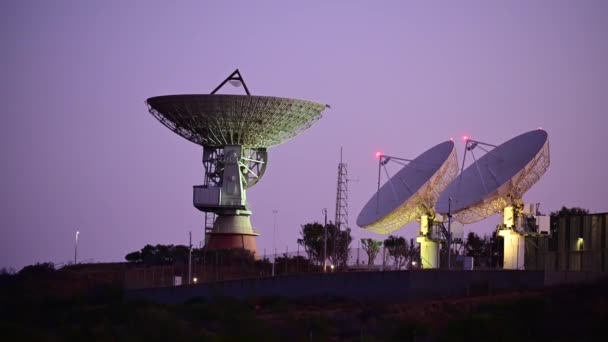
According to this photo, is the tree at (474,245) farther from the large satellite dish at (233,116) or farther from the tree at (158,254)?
the large satellite dish at (233,116)

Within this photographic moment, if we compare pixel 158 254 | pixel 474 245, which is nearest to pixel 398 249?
pixel 474 245

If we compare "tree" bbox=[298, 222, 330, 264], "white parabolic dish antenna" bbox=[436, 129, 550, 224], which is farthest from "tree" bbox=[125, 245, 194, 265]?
"white parabolic dish antenna" bbox=[436, 129, 550, 224]

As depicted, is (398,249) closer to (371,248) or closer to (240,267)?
(371,248)

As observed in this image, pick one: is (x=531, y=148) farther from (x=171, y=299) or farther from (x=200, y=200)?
(x=200, y=200)

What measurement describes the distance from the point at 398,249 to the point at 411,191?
3329cm

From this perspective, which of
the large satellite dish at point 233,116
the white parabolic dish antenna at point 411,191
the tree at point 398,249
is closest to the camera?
the white parabolic dish antenna at point 411,191

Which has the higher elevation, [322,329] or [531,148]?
[531,148]

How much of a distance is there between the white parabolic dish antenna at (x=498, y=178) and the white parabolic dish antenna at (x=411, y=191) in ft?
2.82

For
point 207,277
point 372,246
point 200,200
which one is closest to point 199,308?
point 207,277

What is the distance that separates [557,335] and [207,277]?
37.1m

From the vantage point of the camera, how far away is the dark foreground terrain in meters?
31.7

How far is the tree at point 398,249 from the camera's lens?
89.5 metres

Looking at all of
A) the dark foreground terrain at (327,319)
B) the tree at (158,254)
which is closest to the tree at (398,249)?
the tree at (158,254)

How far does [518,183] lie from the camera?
60.8 m
